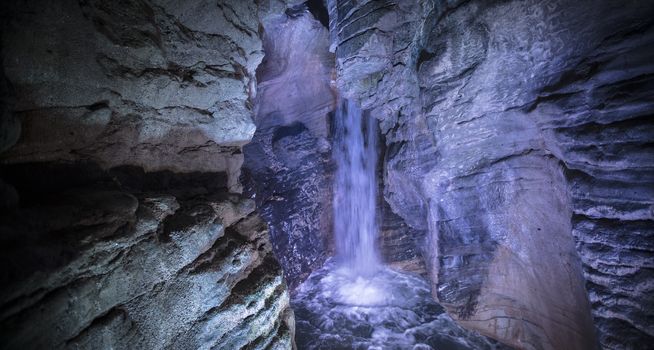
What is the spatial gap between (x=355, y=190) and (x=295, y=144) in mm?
2120

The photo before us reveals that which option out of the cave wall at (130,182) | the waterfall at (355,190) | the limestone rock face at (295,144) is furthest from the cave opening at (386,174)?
the waterfall at (355,190)

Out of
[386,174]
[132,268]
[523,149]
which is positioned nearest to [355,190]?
[386,174]

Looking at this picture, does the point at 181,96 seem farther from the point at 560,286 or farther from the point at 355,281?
the point at 355,281

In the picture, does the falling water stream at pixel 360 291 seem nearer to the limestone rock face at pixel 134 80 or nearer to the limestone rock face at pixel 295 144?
the limestone rock face at pixel 295 144

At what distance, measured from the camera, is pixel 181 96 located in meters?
2.40

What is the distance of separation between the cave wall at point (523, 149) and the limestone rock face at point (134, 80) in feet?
10.1

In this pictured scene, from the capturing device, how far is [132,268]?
1.79 meters

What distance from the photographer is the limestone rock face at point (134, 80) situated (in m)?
1.62

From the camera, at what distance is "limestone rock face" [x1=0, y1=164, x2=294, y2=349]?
1.37 meters

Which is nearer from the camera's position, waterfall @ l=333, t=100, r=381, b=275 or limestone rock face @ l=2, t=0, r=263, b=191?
limestone rock face @ l=2, t=0, r=263, b=191

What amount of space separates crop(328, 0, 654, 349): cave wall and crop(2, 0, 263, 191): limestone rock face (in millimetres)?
3066

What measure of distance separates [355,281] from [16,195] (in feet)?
21.6

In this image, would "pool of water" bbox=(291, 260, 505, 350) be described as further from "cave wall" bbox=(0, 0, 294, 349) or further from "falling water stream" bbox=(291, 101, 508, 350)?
"cave wall" bbox=(0, 0, 294, 349)

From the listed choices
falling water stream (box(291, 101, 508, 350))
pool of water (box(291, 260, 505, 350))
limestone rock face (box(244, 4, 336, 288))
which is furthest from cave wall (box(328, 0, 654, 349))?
limestone rock face (box(244, 4, 336, 288))
